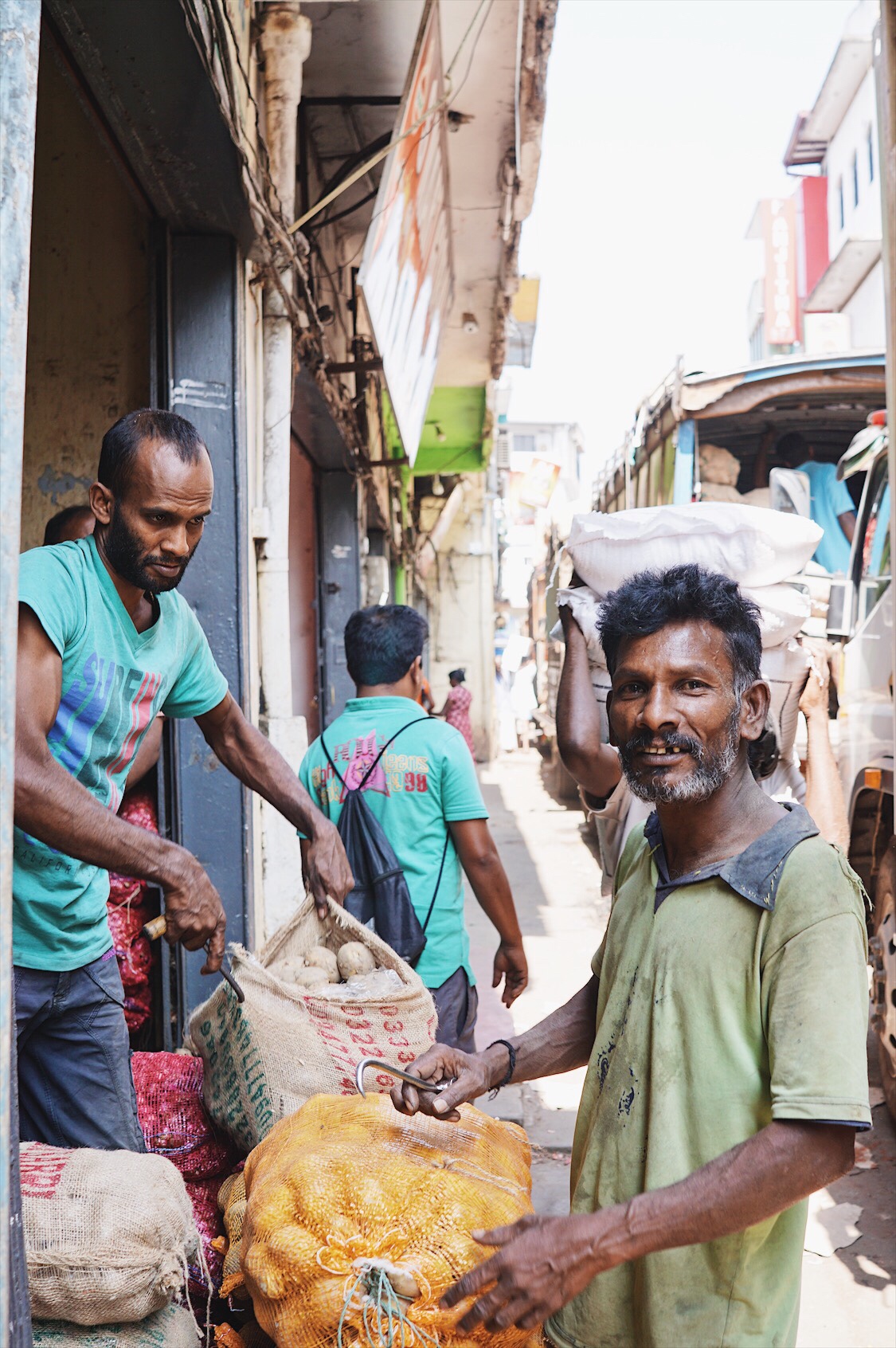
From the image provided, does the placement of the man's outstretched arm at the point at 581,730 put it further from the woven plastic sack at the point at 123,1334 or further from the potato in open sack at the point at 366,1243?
the woven plastic sack at the point at 123,1334

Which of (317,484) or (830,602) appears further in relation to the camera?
(317,484)

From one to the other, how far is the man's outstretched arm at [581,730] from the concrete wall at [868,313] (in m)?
25.4

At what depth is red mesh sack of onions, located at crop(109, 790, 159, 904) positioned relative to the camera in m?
3.73

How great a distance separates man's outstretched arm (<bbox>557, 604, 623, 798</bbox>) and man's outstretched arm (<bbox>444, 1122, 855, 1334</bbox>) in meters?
1.63

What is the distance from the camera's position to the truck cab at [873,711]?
4.23 metres

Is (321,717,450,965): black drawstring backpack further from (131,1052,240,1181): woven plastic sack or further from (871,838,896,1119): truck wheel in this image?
(871,838,896,1119): truck wheel

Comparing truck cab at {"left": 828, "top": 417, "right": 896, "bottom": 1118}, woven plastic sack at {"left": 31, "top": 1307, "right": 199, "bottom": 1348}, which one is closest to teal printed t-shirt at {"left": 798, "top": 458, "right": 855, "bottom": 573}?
truck cab at {"left": 828, "top": 417, "right": 896, "bottom": 1118}

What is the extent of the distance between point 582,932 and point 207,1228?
17.2ft

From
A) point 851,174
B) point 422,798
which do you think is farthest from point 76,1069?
point 851,174

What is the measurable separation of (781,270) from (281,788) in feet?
110

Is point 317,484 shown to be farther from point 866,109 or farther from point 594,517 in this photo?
point 866,109

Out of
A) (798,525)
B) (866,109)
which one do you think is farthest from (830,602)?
(866,109)

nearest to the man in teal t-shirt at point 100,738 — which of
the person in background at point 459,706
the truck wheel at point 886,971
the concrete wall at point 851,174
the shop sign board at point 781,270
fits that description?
the truck wheel at point 886,971

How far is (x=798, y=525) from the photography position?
3035 millimetres
